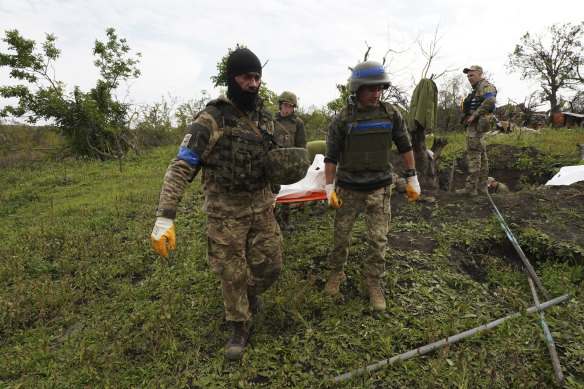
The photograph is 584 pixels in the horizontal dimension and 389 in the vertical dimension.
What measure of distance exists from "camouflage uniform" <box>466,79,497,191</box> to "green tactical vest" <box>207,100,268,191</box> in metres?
5.19

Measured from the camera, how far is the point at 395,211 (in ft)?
18.5

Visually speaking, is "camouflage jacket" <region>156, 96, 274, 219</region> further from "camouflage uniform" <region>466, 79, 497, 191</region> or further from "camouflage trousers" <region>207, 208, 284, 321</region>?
"camouflage uniform" <region>466, 79, 497, 191</region>

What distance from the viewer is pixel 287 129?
201 inches

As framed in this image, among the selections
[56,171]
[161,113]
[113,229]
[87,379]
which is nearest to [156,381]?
[87,379]

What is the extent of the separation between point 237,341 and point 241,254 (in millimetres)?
758

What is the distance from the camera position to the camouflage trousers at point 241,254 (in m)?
2.45

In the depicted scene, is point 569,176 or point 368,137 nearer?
point 368,137

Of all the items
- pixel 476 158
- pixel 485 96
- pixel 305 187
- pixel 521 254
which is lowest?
pixel 521 254

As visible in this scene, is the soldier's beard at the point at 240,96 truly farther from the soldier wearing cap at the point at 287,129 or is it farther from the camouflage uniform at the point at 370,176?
the soldier wearing cap at the point at 287,129

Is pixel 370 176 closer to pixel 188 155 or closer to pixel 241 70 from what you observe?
pixel 241 70

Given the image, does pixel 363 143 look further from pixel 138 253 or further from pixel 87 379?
pixel 138 253

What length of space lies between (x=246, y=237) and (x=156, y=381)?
1.26 metres

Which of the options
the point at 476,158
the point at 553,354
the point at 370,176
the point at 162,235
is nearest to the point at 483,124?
the point at 476,158

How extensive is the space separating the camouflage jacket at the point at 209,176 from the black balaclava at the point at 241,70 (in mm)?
85
